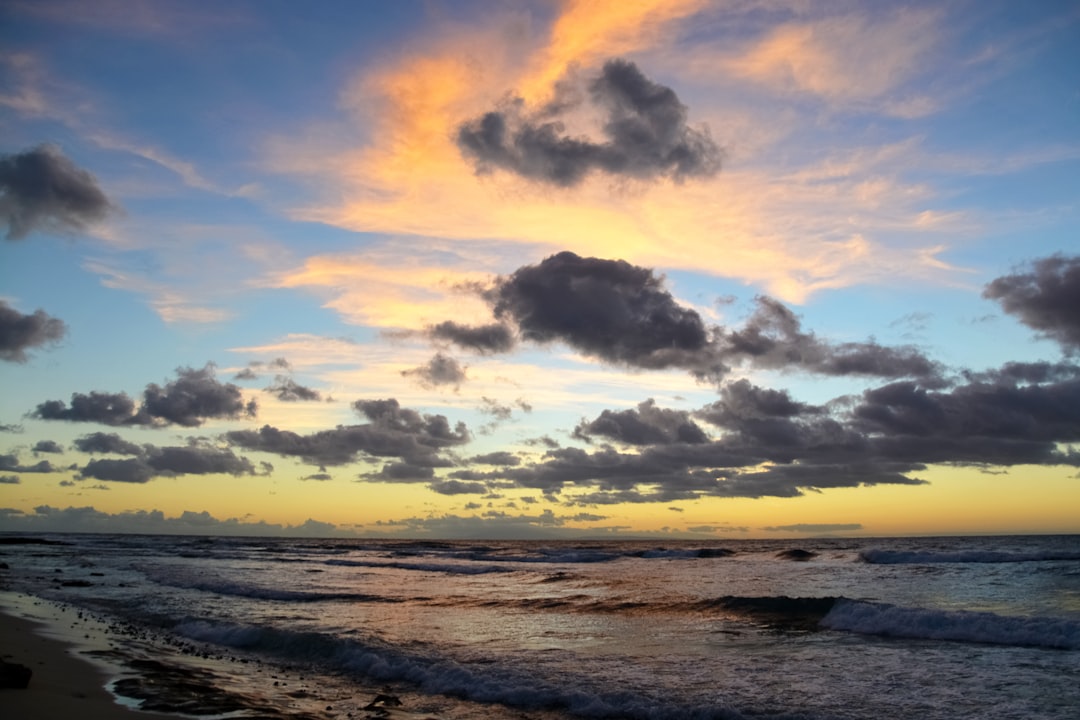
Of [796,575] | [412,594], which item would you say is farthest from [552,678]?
[796,575]

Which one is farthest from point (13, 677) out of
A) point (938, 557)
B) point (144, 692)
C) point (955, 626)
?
point (938, 557)

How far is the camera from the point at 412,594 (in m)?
39.2

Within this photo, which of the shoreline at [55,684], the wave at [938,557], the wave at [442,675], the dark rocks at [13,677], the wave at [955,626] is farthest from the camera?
the wave at [938,557]

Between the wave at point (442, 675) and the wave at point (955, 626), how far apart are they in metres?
12.5

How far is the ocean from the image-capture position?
15.0 m

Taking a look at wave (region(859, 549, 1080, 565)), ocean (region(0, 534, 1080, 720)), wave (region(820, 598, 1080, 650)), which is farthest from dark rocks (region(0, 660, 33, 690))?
wave (region(859, 549, 1080, 565))

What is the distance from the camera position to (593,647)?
22031mm

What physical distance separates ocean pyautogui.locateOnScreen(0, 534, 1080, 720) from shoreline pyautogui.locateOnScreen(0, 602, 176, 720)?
576 mm

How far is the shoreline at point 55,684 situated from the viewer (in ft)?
39.8

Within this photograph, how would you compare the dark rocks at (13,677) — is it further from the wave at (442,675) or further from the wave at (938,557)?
the wave at (938,557)

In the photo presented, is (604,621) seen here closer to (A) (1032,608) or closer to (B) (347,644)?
(B) (347,644)

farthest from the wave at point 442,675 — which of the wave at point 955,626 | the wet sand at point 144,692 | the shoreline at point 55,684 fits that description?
the wave at point 955,626

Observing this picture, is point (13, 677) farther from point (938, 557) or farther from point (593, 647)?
point (938, 557)

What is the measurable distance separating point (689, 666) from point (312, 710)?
31.6ft
